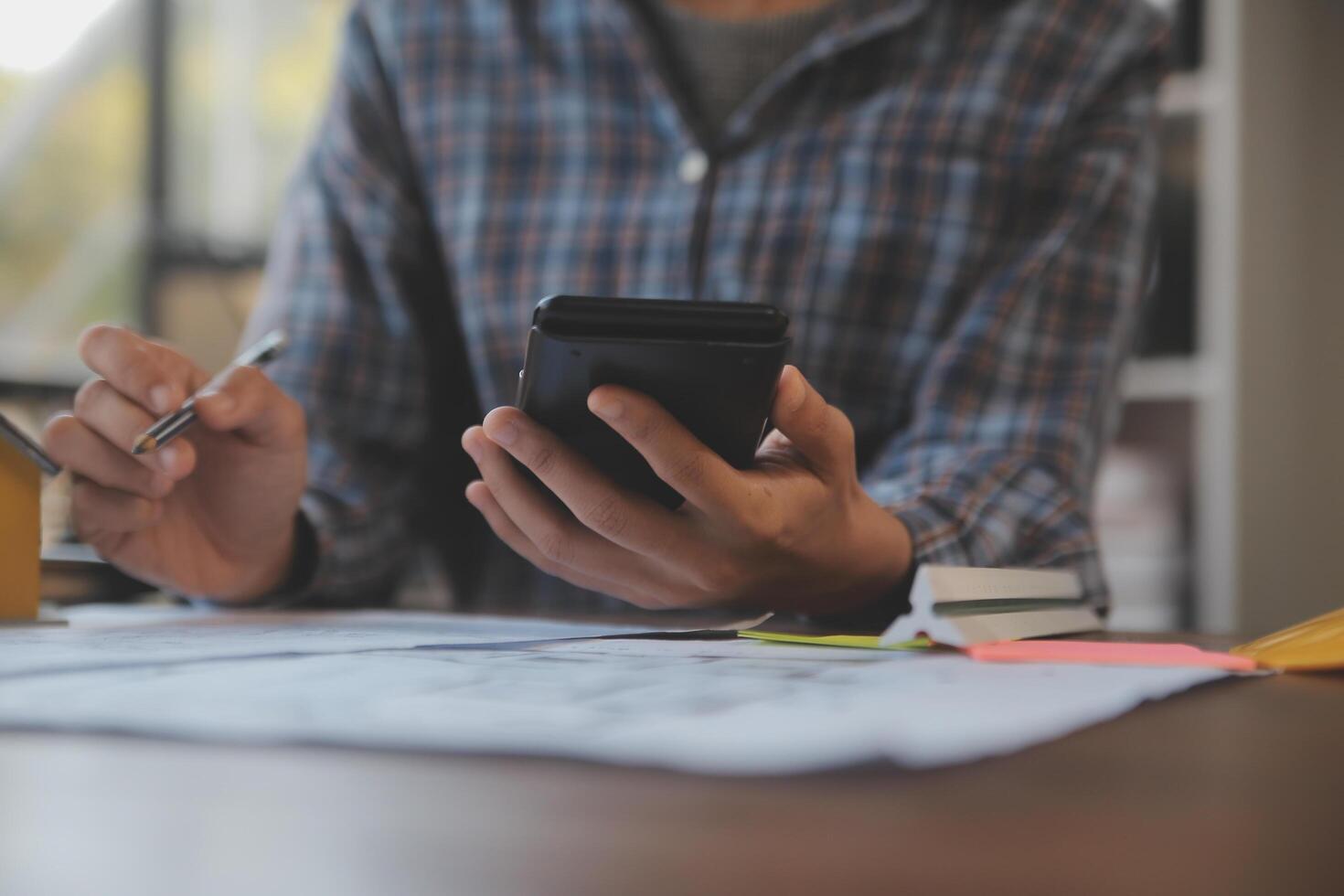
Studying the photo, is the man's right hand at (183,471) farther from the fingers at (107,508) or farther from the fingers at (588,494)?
the fingers at (588,494)

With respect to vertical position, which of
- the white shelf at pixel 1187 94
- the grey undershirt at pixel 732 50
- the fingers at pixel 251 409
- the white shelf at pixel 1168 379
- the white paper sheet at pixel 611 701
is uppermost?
the white shelf at pixel 1187 94

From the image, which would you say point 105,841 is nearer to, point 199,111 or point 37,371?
A: point 37,371

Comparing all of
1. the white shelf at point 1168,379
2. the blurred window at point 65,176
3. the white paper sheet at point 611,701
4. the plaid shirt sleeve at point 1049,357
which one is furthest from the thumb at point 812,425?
the blurred window at point 65,176

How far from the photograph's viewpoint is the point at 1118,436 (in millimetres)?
1665

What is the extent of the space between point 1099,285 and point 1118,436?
0.80 m

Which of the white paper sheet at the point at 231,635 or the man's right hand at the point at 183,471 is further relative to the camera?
the man's right hand at the point at 183,471

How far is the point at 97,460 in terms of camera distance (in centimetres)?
63

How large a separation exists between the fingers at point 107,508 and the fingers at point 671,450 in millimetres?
330

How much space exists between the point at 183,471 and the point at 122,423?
38 millimetres

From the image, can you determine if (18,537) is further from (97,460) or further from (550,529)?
(550,529)

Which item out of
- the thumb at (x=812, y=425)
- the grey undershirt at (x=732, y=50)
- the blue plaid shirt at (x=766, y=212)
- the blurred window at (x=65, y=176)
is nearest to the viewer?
the thumb at (x=812, y=425)

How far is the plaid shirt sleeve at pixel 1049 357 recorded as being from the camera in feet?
2.65

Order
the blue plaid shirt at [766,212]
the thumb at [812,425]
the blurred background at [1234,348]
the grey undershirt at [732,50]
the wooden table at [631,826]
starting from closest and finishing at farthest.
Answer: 1. the wooden table at [631,826]
2. the thumb at [812,425]
3. the blue plaid shirt at [766,212]
4. the grey undershirt at [732,50]
5. the blurred background at [1234,348]

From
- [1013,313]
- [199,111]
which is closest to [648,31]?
[1013,313]
